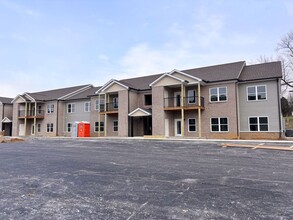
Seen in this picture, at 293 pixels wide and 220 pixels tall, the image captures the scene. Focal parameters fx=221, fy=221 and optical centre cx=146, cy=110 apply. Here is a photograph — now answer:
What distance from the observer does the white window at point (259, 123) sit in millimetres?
19516

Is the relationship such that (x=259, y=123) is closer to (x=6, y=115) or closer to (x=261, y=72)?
(x=261, y=72)

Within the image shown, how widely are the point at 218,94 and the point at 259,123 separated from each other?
176 inches

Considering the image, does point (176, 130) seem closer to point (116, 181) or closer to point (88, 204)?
point (116, 181)

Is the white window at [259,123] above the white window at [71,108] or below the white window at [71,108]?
below

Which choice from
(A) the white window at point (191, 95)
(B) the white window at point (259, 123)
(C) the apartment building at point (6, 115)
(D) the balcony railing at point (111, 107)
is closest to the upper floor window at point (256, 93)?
(B) the white window at point (259, 123)

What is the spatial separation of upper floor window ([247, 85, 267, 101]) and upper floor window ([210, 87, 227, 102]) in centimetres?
213

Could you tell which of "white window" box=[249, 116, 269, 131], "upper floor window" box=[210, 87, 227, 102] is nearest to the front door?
"upper floor window" box=[210, 87, 227, 102]

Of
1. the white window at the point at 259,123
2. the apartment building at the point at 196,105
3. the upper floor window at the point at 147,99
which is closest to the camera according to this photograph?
the white window at the point at 259,123

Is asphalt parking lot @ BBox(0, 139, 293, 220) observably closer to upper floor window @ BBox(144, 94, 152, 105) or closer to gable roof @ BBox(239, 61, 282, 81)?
gable roof @ BBox(239, 61, 282, 81)

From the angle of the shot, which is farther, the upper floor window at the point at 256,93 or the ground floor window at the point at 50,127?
the ground floor window at the point at 50,127

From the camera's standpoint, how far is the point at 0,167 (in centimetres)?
884

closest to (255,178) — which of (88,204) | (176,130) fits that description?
(88,204)

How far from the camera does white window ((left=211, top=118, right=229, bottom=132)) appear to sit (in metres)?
20.7

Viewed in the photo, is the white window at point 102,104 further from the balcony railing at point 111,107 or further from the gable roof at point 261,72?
the gable roof at point 261,72
